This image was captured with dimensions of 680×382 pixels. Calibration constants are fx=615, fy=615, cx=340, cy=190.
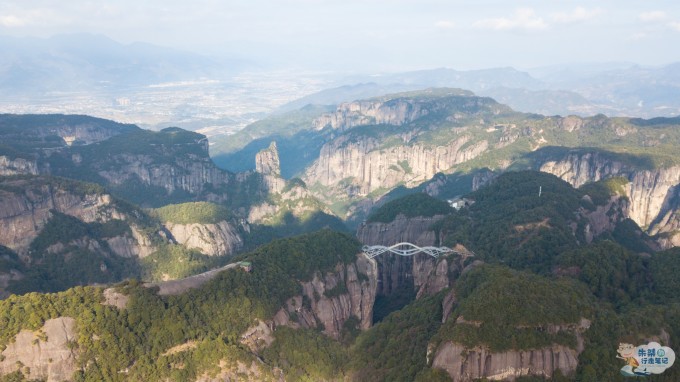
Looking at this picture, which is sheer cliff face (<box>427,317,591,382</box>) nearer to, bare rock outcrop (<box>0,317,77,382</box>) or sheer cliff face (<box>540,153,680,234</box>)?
bare rock outcrop (<box>0,317,77,382</box>)

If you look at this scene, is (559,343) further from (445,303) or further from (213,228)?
(213,228)

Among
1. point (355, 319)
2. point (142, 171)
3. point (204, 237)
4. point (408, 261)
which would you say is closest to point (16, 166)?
point (142, 171)

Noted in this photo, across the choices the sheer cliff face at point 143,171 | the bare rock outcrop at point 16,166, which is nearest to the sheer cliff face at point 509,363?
the bare rock outcrop at point 16,166

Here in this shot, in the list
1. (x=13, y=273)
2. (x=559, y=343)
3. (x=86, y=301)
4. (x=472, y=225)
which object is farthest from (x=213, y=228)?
(x=559, y=343)

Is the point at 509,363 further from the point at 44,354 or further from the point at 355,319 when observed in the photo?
the point at 44,354

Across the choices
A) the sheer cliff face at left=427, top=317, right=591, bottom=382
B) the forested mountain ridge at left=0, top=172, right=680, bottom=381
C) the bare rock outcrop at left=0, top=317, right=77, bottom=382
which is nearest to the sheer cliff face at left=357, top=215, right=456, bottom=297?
the forested mountain ridge at left=0, top=172, right=680, bottom=381
